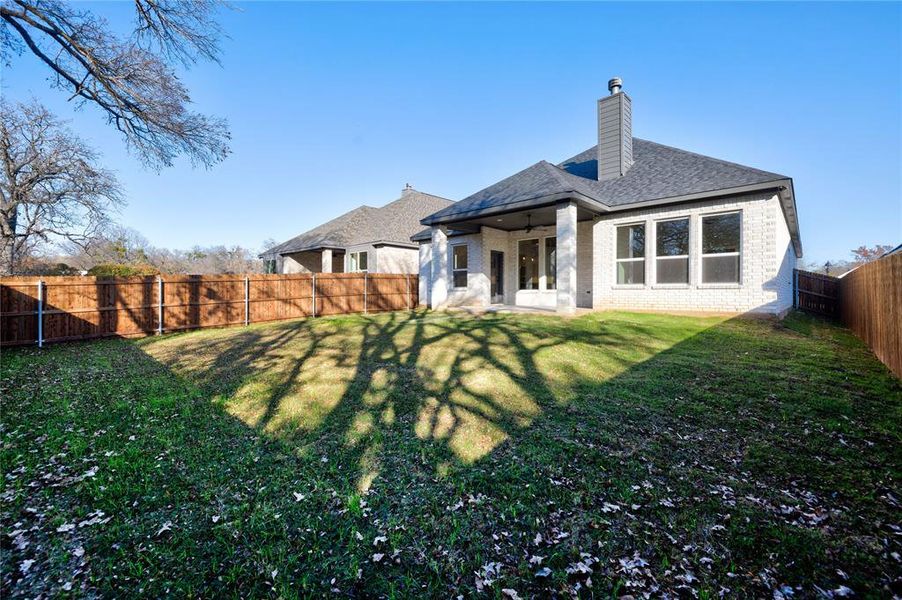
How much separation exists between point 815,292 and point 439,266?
15838 millimetres

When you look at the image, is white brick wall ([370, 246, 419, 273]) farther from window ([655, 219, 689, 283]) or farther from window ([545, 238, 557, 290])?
window ([655, 219, 689, 283])

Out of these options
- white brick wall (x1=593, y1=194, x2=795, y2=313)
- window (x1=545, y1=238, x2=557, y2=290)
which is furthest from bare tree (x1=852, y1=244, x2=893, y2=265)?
window (x1=545, y1=238, x2=557, y2=290)

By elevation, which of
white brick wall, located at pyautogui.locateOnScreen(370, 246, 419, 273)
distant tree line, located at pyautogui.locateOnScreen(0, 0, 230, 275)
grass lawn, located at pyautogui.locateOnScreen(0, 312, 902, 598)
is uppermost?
distant tree line, located at pyautogui.locateOnScreen(0, 0, 230, 275)

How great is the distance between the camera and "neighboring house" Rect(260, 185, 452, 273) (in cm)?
2123

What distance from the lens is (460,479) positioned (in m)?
3.23

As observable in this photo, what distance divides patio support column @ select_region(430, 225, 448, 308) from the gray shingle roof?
681 millimetres

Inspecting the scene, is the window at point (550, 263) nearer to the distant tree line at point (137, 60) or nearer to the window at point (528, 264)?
the window at point (528, 264)

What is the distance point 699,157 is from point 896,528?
1290 centimetres

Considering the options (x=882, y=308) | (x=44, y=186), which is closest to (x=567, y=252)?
(x=882, y=308)

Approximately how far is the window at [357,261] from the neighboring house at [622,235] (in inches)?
275

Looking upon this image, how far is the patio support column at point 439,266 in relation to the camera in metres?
14.4

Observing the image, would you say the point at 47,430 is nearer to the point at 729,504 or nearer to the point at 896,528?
the point at 729,504

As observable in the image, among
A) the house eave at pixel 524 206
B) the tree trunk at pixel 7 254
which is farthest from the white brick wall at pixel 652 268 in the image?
the tree trunk at pixel 7 254

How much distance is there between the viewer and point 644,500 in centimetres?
285
